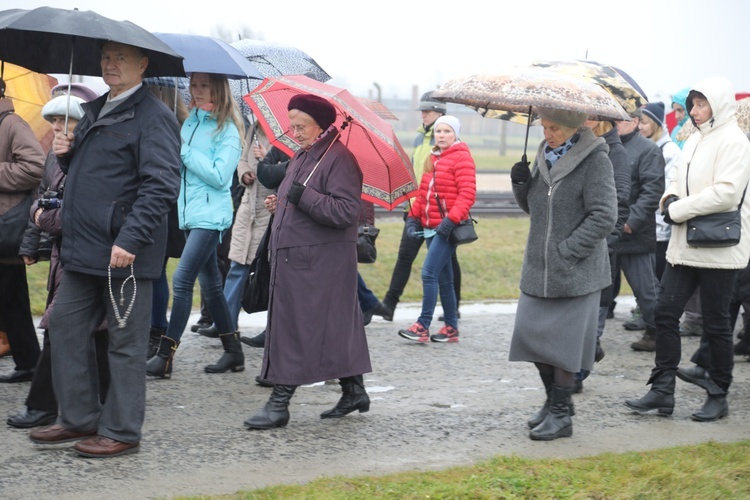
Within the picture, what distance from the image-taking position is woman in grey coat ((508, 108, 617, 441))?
557cm

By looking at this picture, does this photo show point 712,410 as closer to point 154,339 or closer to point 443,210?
point 443,210

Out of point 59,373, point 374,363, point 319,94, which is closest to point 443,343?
point 374,363

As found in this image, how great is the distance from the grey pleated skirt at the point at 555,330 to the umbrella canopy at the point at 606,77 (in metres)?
1.25

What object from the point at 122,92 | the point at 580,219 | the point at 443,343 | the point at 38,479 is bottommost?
the point at 443,343

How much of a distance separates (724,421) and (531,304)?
1572 mm

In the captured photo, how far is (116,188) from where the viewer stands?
5.00m

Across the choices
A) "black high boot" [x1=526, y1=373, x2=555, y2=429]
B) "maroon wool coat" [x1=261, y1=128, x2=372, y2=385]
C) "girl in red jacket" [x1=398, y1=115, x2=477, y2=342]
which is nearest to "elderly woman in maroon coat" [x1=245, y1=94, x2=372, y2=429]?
"maroon wool coat" [x1=261, y1=128, x2=372, y2=385]

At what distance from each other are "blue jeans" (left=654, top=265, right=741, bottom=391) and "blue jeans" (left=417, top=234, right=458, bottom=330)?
99.7 inches

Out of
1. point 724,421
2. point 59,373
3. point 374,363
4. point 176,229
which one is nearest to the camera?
point 59,373

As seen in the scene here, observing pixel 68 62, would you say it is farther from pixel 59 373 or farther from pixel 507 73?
pixel 507 73

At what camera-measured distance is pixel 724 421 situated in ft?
20.4

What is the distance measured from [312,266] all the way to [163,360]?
5.61 ft

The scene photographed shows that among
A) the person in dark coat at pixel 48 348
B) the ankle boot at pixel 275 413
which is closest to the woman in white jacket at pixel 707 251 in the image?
the ankle boot at pixel 275 413

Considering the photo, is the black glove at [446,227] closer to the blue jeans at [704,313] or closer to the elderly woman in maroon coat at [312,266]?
the blue jeans at [704,313]
